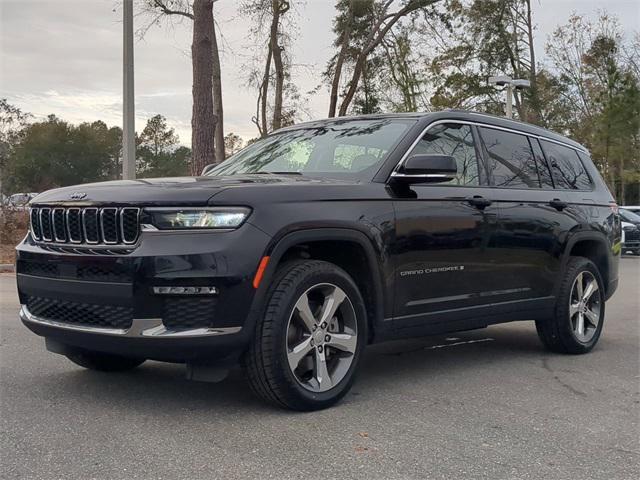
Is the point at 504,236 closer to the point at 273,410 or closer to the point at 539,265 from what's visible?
the point at 539,265

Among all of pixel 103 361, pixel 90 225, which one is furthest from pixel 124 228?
pixel 103 361

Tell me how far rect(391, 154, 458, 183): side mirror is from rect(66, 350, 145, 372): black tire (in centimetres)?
206

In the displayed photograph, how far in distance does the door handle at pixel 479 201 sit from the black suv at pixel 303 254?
0.05 feet

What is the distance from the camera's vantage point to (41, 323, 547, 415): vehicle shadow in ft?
13.8

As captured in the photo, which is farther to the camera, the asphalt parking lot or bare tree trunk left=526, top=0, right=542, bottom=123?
bare tree trunk left=526, top=0, right=542, bottom=123

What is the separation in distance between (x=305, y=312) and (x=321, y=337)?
0.64 ft

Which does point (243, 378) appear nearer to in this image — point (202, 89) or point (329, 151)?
point (329, 151)

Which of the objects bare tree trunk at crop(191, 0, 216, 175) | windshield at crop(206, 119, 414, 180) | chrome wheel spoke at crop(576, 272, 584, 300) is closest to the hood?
windshield at crop(206, 119, 414, 180)

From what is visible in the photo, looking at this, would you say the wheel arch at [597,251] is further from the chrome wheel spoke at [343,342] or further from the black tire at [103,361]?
the black tire at [103,361]

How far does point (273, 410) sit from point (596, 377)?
262cm

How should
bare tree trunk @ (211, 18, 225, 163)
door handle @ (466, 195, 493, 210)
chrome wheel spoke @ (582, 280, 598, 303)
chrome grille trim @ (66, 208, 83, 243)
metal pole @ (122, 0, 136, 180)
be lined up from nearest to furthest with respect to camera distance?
chrome grille trim @ (66, 208, 83, 243) → door handle @ (466, 195, 493, 210) → chrome wheel spoke @ (582, 280, 598, 303) → metal pole @ (122, 0, 136, 180) → bare tree trunk @ (211, 18, 225, 163)

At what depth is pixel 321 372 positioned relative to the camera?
4.08 meters

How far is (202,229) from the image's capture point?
367 cm

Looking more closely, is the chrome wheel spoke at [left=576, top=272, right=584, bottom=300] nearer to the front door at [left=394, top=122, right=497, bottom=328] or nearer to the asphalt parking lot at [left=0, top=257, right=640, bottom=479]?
the asphalt parking lot at [left=0, top=257, right=640, bottom=479]
